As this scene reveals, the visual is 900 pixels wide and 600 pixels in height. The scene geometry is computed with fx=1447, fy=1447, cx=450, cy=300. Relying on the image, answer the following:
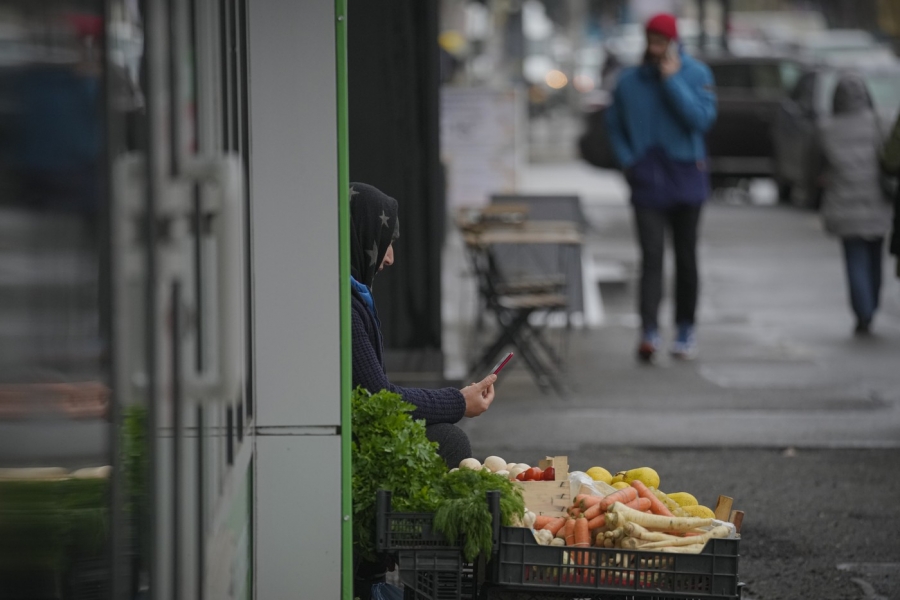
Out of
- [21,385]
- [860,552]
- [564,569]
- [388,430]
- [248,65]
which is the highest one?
[248,65]

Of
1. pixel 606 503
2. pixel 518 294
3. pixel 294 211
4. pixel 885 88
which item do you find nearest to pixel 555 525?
pixel 606 503

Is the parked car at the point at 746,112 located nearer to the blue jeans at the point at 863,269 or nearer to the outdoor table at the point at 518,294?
the blue jeans at the point at 863,269

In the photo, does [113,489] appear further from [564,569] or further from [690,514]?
[690,514]

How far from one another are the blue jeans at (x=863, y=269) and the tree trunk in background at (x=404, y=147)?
3696mm

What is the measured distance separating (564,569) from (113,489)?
1623 mm

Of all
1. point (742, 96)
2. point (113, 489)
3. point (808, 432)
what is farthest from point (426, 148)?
point (742, 96)

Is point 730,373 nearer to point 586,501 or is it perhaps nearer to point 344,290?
point 586,501

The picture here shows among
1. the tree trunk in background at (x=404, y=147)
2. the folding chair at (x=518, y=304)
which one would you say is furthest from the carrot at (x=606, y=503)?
the tree trunk in background at (x=404, y=147)

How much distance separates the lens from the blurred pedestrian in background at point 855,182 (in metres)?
10.8

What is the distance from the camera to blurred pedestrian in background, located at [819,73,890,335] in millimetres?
10750

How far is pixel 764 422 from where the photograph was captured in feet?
26.8

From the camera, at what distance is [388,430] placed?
3.90 m

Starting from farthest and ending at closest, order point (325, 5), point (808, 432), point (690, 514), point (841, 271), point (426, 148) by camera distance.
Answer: point (841, 271) < point (426, 148) < point (808, 432) < point (690, 514) < point (325, 5)

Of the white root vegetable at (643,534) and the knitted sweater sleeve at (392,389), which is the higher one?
the knitted sweater sleeve at (392,389)
